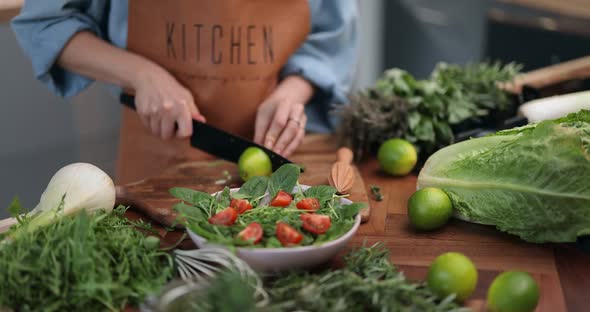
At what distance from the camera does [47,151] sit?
112 inches

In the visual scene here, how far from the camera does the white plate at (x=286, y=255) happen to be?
1.11m

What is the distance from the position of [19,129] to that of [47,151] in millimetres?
168

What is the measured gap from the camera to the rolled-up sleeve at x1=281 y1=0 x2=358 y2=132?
2.05m

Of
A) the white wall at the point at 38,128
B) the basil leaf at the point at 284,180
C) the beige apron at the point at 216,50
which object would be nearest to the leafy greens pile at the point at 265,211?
the basil leaf at the point at 284,180

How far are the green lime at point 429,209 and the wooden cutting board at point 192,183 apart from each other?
12 centimetres

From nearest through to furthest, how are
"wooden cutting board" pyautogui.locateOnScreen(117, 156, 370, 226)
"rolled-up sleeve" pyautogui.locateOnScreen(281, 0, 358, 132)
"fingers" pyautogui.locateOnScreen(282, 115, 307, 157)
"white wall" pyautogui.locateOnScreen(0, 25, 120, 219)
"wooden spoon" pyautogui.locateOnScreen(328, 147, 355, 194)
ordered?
"wooden cutting board" pyautogui.locateOnScreen(117, 156, 370, 226) < "wooden spoon" pyautogui.locateOnScreen(328, 147, 355, 194) < "fingers" pyautogui.locateOnScreen(282, 115, 307, 157) < "rolled-up sleeve" pyautogui.locateOnScreen(281, 0, 358, 132) < "white wall" pyautogui.locateOnScreen(0, 25, 120, 219)

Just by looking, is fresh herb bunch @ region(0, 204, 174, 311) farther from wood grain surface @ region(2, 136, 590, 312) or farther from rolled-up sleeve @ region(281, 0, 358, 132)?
rolled-up sleeve @ region(281, 0, 358, 132)

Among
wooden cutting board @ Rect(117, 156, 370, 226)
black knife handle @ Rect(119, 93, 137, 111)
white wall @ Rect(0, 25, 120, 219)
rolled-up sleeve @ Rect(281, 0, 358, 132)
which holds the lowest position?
white wall @ Rect(0, 25, 120, 219)

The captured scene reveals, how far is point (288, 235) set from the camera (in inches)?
44.7

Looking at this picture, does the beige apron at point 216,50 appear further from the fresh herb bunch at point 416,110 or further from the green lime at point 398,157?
the green lime at point 398,157

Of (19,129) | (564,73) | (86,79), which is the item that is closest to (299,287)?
(86,79)

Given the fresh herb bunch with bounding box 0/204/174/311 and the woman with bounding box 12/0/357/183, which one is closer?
the fresh herb bunch with bounding box 0/204/174/311

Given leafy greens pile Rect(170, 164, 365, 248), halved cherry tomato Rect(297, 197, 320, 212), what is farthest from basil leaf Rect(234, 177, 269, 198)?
halved cherry tomato Rect(297, 197, 320, 212)

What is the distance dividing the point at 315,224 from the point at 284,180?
23 cm
